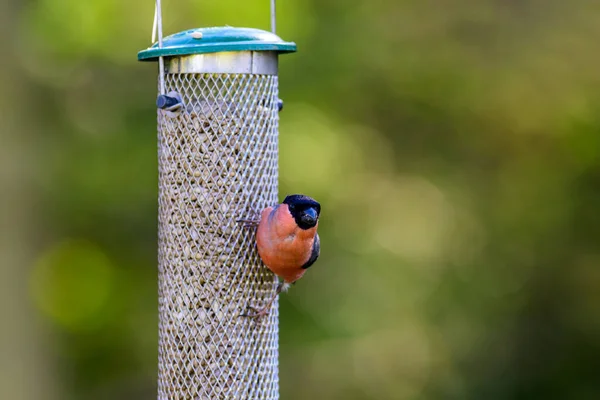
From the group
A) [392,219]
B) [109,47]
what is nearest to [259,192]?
[109,47]

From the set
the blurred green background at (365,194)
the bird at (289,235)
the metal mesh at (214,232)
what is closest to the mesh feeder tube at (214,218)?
the metal mesh at (214,232)

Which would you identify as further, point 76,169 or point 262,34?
point 76,169

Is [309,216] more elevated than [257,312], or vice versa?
[309,216]

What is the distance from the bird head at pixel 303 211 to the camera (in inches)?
139

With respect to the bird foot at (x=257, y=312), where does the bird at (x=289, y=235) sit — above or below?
above

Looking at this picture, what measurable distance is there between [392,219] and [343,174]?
0.85m

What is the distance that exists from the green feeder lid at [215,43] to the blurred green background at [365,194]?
3.91 metres

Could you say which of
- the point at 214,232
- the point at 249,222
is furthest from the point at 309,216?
the point at 214,232

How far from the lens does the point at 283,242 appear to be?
11.8 feet

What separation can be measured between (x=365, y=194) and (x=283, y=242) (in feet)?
19.0

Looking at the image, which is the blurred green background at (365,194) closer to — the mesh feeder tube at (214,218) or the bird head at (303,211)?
the mesh feeder tube at (214,218)

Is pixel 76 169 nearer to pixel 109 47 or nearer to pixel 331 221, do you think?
pixel 109 47

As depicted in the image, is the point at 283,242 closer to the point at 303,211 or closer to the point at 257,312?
the point at 303,211

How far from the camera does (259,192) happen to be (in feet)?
12.7
